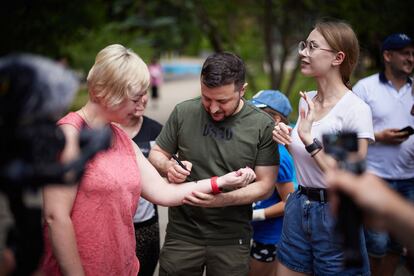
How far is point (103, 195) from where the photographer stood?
2.59 m

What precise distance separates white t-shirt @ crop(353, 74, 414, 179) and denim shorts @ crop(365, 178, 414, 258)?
0.06m

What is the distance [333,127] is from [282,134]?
294 mm

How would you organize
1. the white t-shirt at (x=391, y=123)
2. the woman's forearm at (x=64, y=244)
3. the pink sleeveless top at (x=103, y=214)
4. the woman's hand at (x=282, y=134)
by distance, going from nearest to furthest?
the woman's forearm at (x=64, y=244) < the pink sleeveless top at (x=103, y=214) < the woman's hand at (x=282, y=134) < the white t-shirt at (x=391, y=123)

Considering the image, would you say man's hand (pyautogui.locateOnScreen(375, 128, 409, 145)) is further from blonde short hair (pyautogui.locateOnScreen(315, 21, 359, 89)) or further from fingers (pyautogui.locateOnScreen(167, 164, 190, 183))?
fingers (pyautogui.locateOnScreen(167, 164, 190, 183))

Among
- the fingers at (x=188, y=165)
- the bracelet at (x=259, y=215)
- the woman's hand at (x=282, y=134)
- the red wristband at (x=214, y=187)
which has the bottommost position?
the bracelet at (x=259, y=215)

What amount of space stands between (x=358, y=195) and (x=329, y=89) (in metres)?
1.86

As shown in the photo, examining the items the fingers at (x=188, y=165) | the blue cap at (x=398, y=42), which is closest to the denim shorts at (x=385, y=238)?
the blue cap at (x=398, y=42)

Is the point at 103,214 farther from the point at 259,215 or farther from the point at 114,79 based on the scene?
the point at 259,215

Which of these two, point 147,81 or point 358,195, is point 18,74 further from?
point 147,81

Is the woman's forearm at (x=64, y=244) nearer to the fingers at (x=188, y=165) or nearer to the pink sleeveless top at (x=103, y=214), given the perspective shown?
the pink sleeveless top at (x=103, y=214)

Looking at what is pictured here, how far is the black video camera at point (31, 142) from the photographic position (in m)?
1.58

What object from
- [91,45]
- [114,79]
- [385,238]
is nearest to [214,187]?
[114,79]

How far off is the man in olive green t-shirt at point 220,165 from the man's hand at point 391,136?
1472mm

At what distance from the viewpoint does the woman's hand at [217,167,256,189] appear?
308 centimetres
